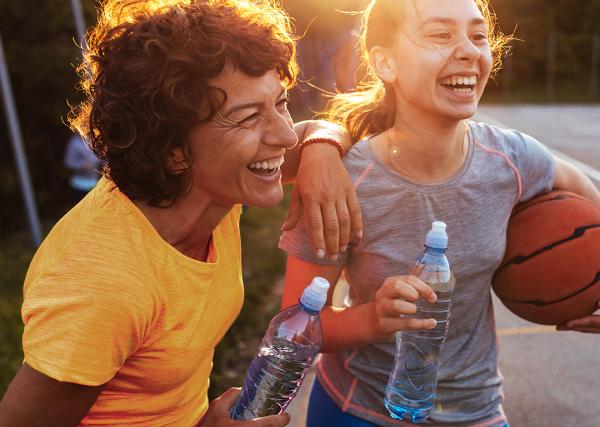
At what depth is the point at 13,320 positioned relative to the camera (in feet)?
18.6

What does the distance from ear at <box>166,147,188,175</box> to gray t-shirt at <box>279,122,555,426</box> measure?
47 cm

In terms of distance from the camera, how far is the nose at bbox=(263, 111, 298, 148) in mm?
1915

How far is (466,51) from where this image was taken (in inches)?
81.3

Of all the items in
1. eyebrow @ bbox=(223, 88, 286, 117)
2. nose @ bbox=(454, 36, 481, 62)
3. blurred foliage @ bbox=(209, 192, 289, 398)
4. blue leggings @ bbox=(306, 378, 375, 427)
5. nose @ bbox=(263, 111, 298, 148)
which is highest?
nose @ bbox=(454, 36, 481, 62)

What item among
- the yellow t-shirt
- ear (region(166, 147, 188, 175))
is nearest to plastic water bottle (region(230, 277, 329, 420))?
the yellow t-shirt

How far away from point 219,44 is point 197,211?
477 mm

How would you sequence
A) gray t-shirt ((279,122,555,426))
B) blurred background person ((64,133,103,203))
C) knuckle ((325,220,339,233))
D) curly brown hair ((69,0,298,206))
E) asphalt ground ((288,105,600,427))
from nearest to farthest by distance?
curly brown hair ((69,0,298,206))
knuckle ((325,220,339,233))
gray t-shirt ((279,122,555,426))
asphalt ground ((288,105,600,427))
blurred background person ((64,133,103,203))

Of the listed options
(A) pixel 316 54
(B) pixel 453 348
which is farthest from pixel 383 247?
(A) pixel 316 54

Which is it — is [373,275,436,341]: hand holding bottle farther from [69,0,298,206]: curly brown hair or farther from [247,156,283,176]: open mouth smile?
[69,0,298,206]: curly brown hair

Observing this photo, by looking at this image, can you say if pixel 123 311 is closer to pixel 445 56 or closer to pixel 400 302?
pixel 400 302

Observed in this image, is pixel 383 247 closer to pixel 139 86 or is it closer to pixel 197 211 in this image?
pixel 197 211

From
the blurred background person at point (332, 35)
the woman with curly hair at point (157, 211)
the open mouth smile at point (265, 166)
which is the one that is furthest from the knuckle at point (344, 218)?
the blurred background person at point (332, 35)

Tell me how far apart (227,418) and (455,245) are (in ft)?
2.81

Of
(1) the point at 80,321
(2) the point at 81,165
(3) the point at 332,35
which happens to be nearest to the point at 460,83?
(1) the point at 80,321
